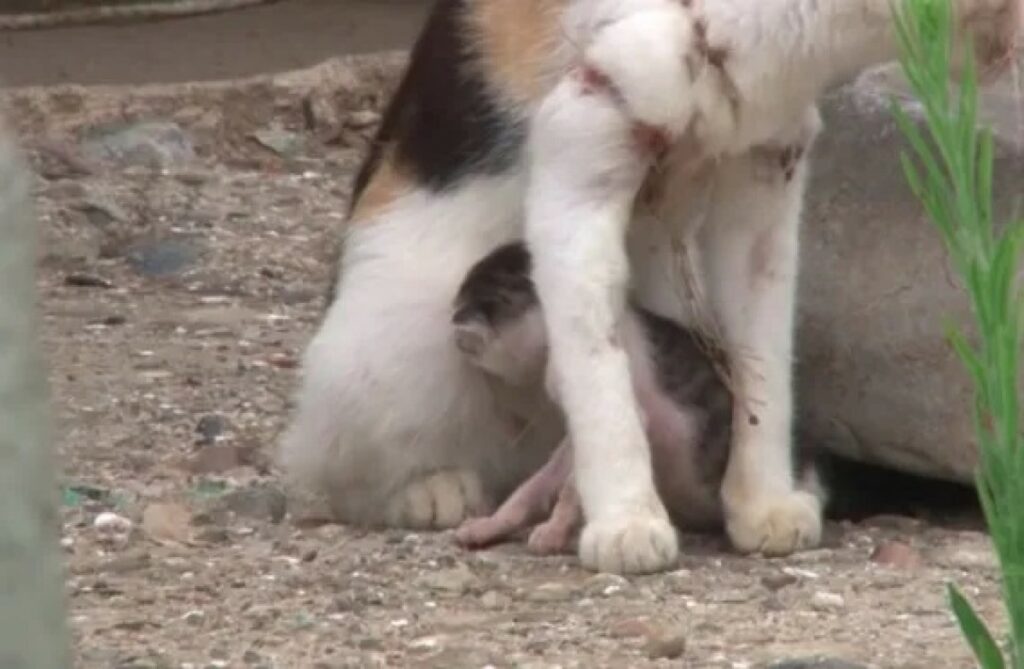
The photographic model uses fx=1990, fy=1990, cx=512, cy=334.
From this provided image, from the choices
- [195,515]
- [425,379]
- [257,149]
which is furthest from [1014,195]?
[257,149]

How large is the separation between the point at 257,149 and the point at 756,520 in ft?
12.5

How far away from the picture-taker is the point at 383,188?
3574mm

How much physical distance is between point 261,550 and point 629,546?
613mm

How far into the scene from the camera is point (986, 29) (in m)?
2.80

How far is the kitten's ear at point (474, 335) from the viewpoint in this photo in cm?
329

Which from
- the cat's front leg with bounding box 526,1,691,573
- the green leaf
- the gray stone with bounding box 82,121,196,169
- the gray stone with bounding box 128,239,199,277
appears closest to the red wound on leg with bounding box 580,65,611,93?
the cat's front leg with bounding box 526,1,691,573

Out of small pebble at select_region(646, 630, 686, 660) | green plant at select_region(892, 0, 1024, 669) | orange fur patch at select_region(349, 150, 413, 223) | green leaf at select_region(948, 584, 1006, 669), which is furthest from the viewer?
orange fur patch at select_region(349, 150, 413, 223)

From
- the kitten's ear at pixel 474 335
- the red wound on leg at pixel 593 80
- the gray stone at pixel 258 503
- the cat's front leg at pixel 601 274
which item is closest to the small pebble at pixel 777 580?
the cat's front leg at pixel 601 274

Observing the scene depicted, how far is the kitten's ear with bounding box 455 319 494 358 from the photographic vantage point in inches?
129

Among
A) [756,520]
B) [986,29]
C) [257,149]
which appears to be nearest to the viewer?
[986,29]

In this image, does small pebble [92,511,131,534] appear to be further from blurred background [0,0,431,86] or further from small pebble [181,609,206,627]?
blurred background [0,0,431,86]

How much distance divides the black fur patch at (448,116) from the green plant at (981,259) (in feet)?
7.44

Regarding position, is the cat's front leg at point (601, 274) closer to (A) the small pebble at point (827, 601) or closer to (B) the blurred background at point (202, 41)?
(A) the small pebble at point (827, 601)

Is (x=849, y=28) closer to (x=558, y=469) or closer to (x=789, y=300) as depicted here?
(x=789, y=300)
